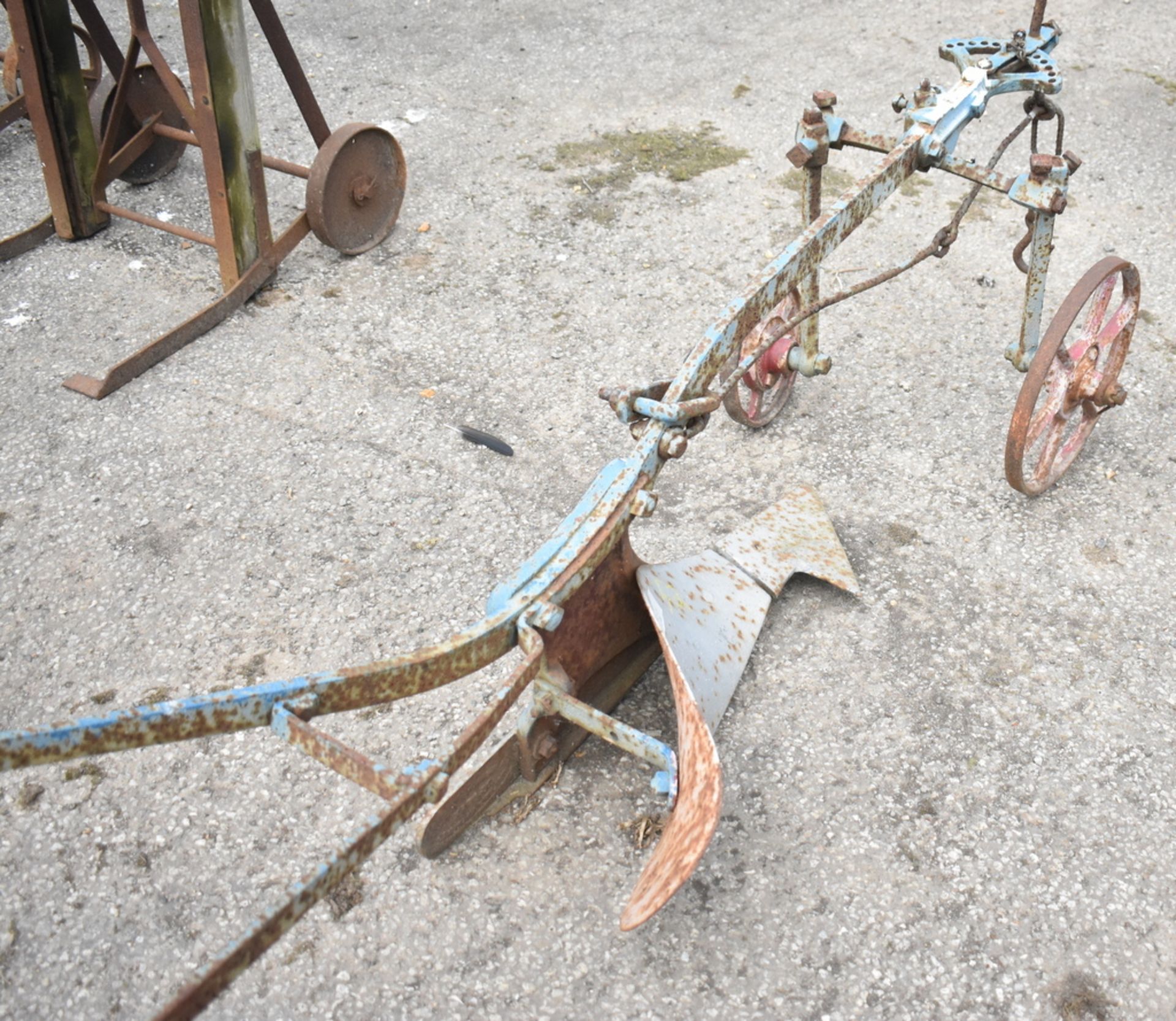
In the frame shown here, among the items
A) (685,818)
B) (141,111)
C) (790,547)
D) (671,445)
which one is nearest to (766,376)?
(790,547)

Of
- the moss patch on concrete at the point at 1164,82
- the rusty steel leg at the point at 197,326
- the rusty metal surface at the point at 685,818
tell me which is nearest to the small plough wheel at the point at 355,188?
the rusty steel leg at the point at 197,326

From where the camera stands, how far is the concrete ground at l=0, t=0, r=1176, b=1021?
2.20 m

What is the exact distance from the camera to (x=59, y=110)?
4.17m

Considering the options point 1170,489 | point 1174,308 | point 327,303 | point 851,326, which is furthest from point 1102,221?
point 327,303

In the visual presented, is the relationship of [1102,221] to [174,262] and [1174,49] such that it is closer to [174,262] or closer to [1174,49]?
[1174,49]

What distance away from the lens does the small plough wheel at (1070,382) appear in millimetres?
2873

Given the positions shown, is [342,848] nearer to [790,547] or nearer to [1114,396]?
[790,547]

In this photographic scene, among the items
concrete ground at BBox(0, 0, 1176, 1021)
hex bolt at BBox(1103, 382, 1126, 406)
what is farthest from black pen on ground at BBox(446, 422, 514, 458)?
hex bolt at BBox(1103, 382, 1126, 406)

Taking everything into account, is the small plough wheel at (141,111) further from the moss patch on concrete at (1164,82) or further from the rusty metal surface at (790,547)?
the moss patch on concrete at (1164,82)

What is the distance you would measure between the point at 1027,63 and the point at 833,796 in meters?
2.27

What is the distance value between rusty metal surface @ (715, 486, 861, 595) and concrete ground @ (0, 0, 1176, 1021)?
0.09m

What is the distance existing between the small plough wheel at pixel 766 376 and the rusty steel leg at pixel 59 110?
269cm

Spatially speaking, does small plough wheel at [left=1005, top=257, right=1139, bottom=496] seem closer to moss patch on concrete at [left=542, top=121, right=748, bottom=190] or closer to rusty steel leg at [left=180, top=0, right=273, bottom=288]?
moss patch on concrete at [left=542, top=121, right=748, bottom=190]

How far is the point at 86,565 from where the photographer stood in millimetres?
3080
